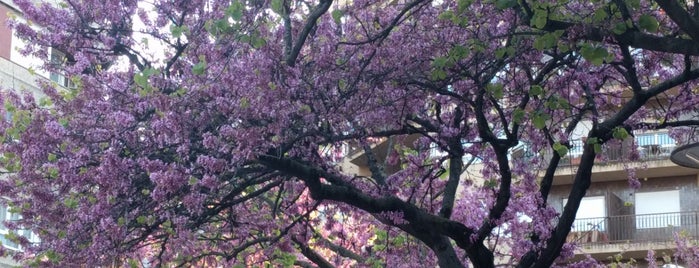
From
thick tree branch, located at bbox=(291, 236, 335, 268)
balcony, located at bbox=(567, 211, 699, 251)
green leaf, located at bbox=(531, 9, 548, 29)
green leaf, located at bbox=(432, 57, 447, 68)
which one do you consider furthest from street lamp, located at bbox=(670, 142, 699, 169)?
balcony, located at bbox=(567, 211, 699, 251)

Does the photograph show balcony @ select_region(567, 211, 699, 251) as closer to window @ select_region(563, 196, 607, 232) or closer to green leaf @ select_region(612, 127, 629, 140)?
window @ select_region(563, 196, 607, 232)

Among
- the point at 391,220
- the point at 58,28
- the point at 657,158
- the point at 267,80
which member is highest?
the point at 657,158

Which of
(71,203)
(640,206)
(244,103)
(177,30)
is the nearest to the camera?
(244,103)

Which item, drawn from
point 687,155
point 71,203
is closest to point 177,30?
point 71,203

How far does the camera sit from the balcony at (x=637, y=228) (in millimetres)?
27547

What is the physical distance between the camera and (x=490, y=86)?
10445mm

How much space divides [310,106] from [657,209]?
65.1 ft

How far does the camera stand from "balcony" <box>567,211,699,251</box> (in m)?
27.5

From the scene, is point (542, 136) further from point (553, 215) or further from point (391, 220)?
point (391, 220)

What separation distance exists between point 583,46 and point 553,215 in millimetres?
3514

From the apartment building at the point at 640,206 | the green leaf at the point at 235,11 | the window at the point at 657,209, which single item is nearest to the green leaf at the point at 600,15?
the green leaf at the point at 235,11

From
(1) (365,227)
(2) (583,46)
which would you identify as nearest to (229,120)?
(2) (583,46)

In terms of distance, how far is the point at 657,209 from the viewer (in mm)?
28188

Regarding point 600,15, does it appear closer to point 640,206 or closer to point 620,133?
point 620,133
